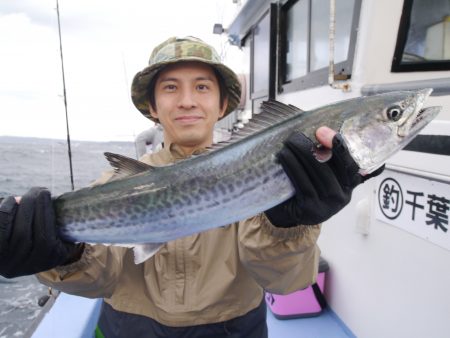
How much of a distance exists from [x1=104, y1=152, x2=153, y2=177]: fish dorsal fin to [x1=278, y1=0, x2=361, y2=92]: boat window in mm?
2060

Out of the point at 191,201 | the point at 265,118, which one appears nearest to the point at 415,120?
the point at 265,118

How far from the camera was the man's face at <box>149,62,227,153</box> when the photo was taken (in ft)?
7.22

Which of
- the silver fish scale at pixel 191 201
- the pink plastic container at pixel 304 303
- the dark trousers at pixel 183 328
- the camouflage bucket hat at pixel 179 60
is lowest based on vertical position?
the pink plastic container at pixel 304 303

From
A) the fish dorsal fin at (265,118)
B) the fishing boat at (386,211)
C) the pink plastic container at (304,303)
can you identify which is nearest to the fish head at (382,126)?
the fish dorsal fin at (265,118)

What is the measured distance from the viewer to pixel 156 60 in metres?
2.33

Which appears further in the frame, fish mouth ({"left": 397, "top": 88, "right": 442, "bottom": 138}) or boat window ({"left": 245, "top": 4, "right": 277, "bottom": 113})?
boat window ({"left": 245, "top": 4, "right": 277, "bottom": 113})

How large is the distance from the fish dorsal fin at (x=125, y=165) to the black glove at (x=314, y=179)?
2.34 feet

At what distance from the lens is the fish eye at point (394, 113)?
5.03ft

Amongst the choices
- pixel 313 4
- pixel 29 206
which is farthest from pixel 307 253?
pixel 313 4

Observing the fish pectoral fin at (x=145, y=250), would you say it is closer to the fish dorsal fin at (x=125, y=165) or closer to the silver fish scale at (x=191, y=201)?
the silver fish scale at (x=191, y=201)

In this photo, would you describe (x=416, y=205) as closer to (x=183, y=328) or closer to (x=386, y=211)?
(x=386, y=211)

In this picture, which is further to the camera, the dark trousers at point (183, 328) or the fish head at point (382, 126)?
the dark trousers at point (183, 328)

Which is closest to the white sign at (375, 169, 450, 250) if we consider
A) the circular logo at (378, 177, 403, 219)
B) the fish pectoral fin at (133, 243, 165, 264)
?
the circular logo at (378, 177, 403, 219)

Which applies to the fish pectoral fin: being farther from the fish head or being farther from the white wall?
the white wall
